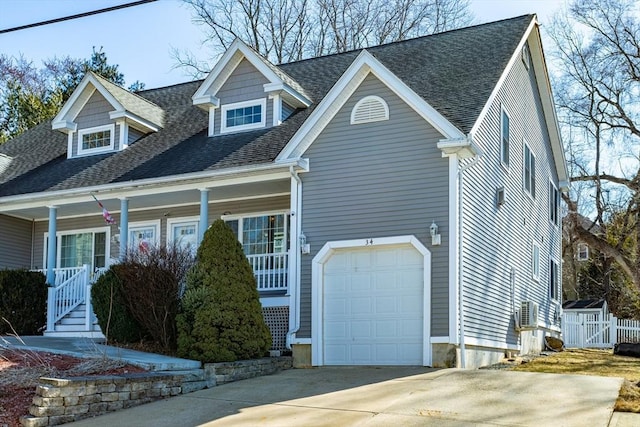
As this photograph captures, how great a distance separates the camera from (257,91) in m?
17.3

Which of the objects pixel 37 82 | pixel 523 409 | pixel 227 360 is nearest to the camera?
pixel 523 409

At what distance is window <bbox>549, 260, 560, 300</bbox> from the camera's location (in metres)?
21.8

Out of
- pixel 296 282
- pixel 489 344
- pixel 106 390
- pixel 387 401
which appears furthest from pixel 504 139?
pixel 106 390

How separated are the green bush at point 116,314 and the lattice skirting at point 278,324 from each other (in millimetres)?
2421

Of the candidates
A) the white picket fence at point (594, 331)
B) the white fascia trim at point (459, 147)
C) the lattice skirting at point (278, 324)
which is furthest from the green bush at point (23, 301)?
the white picket fence at point (594, 331)

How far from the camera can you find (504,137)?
16328 mm

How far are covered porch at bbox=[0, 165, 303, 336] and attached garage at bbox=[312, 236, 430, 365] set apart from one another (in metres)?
0.69

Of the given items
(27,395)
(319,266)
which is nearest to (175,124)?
(319,266)

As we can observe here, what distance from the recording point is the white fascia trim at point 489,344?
13.0 m

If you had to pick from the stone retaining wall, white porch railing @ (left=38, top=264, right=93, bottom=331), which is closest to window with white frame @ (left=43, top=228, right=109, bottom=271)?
white porch railing @ (left=38, top=264, right=93, bottom=331)

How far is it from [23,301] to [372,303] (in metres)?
8.39

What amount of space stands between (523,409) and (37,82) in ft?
112

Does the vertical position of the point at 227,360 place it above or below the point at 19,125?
below

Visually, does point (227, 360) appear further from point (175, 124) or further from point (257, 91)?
point (175, 124)
